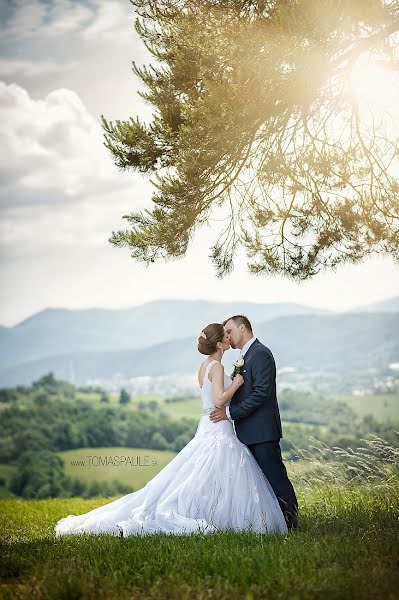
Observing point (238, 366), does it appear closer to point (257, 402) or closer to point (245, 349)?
point (245, 349)

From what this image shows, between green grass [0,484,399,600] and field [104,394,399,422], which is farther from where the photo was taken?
field [104,394,399,422]

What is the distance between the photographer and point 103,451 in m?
58.0

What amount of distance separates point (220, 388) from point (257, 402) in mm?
451

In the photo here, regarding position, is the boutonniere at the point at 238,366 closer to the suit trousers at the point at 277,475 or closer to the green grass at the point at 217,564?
the suit trousers at the point at 277,475

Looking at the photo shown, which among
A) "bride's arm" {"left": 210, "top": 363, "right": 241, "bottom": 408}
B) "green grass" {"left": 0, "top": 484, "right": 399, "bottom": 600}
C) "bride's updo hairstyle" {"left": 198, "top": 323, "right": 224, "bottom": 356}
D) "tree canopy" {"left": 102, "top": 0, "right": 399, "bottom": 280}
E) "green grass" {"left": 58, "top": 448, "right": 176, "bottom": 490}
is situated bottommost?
"green grass" {"left": 58, "top": 448, "right": 176, "bottom": 490}

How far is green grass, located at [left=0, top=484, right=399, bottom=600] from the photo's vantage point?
159 inches

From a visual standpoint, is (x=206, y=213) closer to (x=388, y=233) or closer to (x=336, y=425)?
(x=388, y=233)

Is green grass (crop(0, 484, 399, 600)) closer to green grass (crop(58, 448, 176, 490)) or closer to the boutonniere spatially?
the boutonniere

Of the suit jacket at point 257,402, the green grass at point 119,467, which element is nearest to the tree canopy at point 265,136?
the suit jacket at point 257,402

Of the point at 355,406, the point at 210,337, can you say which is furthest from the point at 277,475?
the point at 355,406

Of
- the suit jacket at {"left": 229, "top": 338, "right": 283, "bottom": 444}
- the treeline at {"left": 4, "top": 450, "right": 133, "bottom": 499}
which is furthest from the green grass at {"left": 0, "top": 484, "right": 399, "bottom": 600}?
the treeline at {"left": 4, "top": 450, "right": 133, "bottom": 499}

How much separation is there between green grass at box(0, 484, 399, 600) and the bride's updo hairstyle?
6.14 ft

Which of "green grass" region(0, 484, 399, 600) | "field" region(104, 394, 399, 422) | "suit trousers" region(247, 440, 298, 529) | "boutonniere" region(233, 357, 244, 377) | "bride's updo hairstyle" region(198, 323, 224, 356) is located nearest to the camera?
"green grass" region(0, 484, 399, 600)

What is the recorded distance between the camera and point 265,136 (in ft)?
28.1
